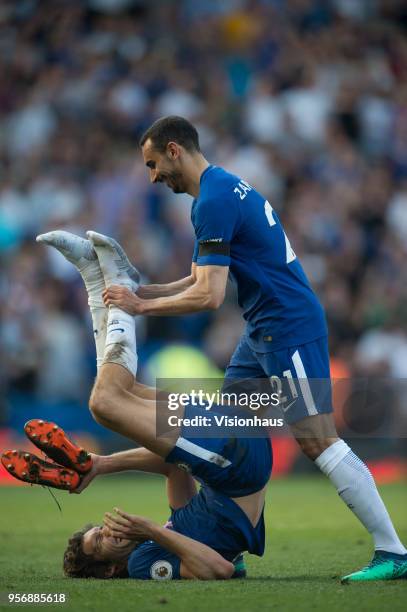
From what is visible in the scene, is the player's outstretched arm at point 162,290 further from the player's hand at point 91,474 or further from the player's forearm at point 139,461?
the player's hand at point 91,474

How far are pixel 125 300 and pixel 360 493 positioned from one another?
160 cm

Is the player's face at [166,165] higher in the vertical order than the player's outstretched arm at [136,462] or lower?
higher

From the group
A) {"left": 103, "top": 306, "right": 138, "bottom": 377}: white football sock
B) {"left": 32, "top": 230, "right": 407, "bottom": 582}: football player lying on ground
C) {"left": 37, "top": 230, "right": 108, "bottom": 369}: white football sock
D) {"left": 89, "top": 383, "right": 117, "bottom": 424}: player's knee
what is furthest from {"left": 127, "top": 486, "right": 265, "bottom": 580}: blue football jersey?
{"left": 37, "top": 230, "right": 108, "bottom": 369}: white football sock

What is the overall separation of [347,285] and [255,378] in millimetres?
6384

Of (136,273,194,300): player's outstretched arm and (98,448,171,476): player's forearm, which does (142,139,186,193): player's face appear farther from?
(98,448,171,476): player's forearm

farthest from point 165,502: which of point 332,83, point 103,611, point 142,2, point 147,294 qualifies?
point 142,2

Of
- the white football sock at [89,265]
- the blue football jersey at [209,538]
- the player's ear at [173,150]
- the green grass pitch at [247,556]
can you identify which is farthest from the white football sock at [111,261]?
the green grass pitch at [247,556]

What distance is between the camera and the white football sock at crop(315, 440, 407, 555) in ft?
19.1

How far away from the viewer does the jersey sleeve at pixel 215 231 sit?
5984 millimetres

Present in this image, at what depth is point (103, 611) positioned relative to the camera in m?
4.88

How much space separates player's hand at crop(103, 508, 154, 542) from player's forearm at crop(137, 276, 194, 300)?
54.7 inches

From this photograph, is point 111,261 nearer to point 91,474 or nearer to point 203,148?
point 91,474

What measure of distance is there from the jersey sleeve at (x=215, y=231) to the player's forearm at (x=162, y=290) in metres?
0.65

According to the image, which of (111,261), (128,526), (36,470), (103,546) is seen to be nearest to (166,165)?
(111,261)
